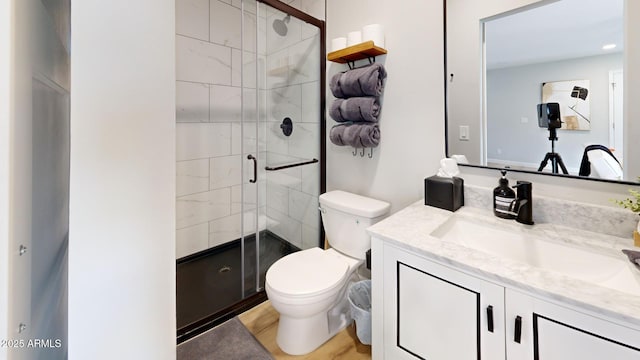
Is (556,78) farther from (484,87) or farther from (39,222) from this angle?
(39,222)

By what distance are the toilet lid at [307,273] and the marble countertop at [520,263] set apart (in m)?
0.45

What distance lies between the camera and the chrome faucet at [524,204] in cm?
116

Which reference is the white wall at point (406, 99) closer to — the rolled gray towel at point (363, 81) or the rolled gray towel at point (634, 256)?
the rolled gray towel at point (363, 81)

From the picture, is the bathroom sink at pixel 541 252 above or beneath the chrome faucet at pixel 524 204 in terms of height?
beneath

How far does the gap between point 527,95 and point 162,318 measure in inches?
65.7

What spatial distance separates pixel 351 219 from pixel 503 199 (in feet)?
2.54

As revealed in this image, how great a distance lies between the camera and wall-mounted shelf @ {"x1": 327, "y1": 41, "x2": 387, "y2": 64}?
1.62m

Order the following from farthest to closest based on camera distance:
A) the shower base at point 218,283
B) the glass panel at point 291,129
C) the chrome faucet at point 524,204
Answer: the glass panel at point 291,129
the shower base at point 218,283
the chrome faucet at point 524,204

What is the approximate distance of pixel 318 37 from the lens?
211cm

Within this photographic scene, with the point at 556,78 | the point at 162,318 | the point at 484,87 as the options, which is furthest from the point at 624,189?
the point at 162,318

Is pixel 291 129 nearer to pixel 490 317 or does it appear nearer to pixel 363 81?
pixel 363 81

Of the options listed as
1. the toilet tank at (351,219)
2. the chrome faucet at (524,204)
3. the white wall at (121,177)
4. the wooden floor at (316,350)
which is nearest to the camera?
the white wall at (121,177)

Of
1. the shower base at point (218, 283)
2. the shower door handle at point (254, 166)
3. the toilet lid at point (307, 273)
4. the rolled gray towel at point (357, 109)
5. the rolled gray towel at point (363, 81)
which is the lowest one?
the shower base at point (218, 283)

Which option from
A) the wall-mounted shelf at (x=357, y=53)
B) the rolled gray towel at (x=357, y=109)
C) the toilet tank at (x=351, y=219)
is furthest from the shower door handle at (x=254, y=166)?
the wall-mounted shelf at (x=357, y=53)
